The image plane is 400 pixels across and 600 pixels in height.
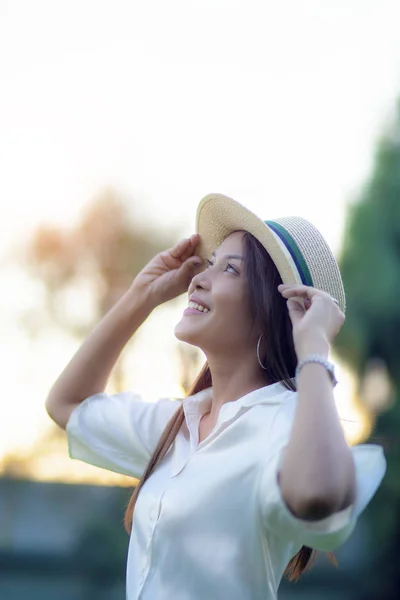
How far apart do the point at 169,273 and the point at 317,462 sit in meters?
0.86

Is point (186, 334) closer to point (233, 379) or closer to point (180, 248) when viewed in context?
point (233, 379)

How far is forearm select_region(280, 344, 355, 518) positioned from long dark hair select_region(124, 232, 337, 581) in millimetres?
376

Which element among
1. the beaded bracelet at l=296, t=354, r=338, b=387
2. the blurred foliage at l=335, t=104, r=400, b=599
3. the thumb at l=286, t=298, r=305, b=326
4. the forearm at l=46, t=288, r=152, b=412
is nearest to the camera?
the beaded bracelet at l=296, t=354, r=338, b=387

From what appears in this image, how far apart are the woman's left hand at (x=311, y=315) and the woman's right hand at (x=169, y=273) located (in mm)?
496

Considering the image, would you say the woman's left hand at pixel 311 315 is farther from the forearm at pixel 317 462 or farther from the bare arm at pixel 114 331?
the bare arm at pixel 114 331

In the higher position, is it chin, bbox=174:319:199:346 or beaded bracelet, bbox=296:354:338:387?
beaded bracelet, bbox=296:354:338:387

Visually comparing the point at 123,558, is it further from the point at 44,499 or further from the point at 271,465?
the point at 271,465

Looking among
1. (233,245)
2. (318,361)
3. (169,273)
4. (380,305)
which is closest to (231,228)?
(233,245)

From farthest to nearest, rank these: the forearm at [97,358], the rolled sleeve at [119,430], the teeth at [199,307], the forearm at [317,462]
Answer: the forearm at [97,358] < the rolled sleeve at [119,430] < the teeth at [199,307] < the forearm at [317,462]

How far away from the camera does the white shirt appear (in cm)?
127

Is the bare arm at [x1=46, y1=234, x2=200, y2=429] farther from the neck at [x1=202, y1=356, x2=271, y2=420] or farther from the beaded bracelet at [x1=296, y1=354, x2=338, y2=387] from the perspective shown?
the beaded bracelet at [x1=296, y1=354, x2=338, y2=387]

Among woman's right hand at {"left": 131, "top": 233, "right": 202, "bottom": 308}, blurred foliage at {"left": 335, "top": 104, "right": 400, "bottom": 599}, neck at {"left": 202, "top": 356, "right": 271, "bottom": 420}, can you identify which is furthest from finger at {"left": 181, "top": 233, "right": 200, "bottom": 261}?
blurred foliage at {"left": 335, "top": 104, "right": 400, "bottom": 599}

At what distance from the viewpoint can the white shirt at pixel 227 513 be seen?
1267mm

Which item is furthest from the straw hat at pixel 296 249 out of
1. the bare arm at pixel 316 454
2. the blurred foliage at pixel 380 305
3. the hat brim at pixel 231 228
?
the blurred foliage at pixel 380 305
